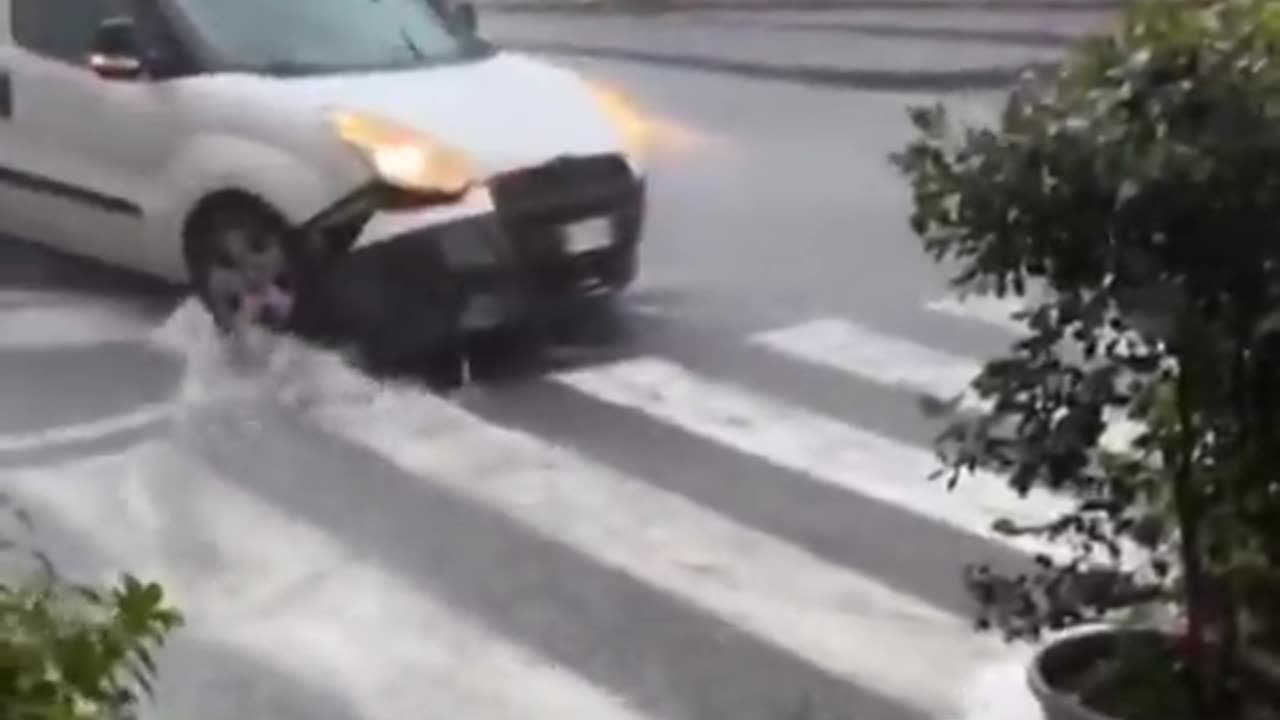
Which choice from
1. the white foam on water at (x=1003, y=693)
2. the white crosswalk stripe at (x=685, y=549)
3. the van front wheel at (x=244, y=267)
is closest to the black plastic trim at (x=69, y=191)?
the van front wheel at (x=244, y=267)

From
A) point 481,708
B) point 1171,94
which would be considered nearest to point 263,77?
point 481,708

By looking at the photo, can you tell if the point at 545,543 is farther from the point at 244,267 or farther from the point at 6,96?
the point at 6,96

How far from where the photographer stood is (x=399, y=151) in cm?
302

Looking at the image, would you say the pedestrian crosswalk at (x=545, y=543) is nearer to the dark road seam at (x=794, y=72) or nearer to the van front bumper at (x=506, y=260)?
the van front bumper at (x=506, y=260)

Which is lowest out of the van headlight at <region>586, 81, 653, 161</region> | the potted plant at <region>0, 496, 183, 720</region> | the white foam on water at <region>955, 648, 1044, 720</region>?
the white foam on water at <region>955, 648, 1044, 720</region>

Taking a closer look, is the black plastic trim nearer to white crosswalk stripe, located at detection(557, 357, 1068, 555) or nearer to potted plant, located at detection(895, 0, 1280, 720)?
white crosswalk stripe, located at detection(557, 357, 1068, 555)

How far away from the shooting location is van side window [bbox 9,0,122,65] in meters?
3.10

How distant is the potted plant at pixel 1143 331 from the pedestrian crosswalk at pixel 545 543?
1.08 ft

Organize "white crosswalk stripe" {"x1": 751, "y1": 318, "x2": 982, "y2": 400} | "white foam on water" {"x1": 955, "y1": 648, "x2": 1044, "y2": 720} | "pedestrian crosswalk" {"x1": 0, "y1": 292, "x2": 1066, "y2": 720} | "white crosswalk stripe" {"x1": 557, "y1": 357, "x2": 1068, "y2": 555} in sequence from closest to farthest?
1. "white foam on water" {"x1": 955, "y1": 648, "x2": 1044, "y2": 720}
2. "pedestrian crosswalk" {"x1": 0, "y1": 292, "x2": 1066, "y2": 720}
3. "white crosswalk stripe" {"x1": 557, "y1": 357, "x2": 1068, "y2": 555}
4. "white crosswalk stripe" {"x1": 751, "y1": 318, "x2": 982, "y2": 400}

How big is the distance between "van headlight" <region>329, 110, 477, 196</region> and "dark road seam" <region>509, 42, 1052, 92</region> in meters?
0.26

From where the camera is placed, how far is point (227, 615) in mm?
2740

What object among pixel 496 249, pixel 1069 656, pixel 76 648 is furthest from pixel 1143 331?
pixel 496 249

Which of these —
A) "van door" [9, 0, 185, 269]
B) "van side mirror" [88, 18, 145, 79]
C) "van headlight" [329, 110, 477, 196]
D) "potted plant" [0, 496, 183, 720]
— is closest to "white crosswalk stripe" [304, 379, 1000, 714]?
"van headlight" [329, 110, 477, 196]

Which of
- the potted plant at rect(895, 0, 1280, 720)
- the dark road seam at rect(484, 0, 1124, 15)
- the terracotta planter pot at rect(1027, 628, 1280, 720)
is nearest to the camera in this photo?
the potted plant at rect(895, 0, 1280, 720)
